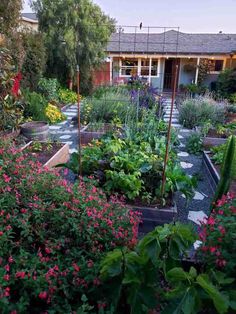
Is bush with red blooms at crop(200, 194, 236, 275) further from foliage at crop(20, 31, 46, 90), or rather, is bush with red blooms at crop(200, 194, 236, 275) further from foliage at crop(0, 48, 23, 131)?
foliage at crop(20, 31, 46, 90)

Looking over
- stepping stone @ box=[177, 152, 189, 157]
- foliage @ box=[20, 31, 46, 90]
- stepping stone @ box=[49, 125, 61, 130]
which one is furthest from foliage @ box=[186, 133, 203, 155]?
foliage @ box=[20, 31, 46, 90]

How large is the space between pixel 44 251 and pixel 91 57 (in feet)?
36.8

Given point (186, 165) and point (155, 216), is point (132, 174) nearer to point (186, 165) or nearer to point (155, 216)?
point (155, 216)

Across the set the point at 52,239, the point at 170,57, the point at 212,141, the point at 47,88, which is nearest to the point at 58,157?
the point at 52,239

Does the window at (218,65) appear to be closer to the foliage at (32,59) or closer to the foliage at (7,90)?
the foliage at (32,59)

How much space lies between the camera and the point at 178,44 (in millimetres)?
16781

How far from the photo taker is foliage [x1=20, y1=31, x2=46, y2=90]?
26.6 ft

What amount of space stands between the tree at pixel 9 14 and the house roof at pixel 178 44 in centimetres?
847

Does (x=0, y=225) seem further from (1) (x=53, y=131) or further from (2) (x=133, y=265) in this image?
(1) (x=53, y=131)

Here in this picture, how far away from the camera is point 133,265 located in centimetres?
137

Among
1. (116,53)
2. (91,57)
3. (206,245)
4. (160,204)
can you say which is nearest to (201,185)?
(160,204)

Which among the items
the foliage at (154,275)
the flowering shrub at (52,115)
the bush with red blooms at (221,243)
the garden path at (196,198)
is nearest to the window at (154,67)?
the flowering shrub at (52,115)

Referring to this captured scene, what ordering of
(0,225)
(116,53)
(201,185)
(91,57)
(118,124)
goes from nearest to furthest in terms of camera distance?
(0,225), (201,185), (118,124), (91,57), (116,53)

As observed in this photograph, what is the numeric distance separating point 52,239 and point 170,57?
52.8 ft
